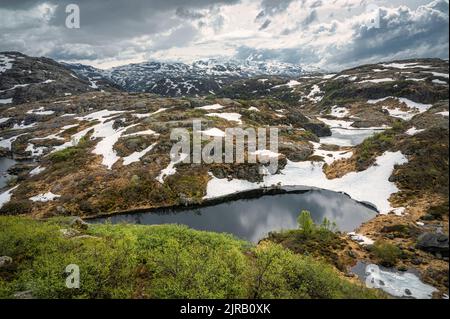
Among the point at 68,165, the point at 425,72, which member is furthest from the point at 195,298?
the point at 425,72

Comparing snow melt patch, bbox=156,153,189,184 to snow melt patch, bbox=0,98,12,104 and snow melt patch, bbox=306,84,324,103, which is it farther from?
snow melt patch, bbox=0,98,12,104

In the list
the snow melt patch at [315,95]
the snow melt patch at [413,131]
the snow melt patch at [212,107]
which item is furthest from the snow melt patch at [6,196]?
the snow melt patch at [315,95]

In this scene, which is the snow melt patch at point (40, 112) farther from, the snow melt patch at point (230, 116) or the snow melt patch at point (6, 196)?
the snow melt patch at point (6, 196)

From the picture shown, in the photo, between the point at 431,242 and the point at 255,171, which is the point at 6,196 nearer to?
the point at 255,171

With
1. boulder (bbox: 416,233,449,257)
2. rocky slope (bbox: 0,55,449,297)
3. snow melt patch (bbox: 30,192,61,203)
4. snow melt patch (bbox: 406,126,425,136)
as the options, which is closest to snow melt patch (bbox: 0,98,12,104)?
rocky slope (bbox: 0,55,449,297)

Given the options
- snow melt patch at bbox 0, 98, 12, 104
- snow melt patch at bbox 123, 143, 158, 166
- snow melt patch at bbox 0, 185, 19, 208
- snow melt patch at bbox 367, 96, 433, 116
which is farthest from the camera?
snow melt patch at bbox 0, 98, 12, 104

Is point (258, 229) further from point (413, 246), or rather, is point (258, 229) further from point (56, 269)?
point (56, 269)
